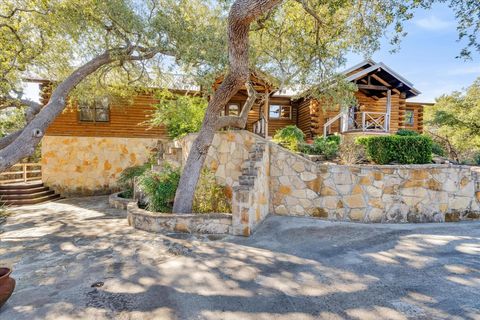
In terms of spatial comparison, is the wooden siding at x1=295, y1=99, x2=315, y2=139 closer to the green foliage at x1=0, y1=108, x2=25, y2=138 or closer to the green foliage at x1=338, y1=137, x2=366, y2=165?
the green foliage at x1=338, y1=137, x2=366, y2=165

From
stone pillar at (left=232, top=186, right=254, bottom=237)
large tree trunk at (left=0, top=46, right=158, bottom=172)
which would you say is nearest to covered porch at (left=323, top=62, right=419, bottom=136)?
stone pillar at (left=232, top=186, right=254, bottom=237)

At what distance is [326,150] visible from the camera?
7.86m

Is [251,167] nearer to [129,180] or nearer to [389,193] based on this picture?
[389,193]

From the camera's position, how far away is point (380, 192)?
6.17 m

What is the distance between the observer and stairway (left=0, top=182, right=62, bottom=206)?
Result: 10.4 meters

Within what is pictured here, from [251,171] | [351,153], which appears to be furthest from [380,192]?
[251,171]

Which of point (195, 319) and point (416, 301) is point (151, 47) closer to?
point (195, 319)

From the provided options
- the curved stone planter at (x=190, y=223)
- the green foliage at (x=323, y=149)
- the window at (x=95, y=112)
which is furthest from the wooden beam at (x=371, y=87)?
the window at (x=95, y=112)

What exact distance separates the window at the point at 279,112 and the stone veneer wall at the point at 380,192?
9.32 m

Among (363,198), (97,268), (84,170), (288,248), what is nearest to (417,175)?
(363,198)

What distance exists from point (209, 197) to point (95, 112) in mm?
10262

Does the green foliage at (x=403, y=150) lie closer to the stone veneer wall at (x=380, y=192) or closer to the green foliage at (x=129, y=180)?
the stone veneer wall at (x=380, y=192)

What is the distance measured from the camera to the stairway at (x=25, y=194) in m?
10.4

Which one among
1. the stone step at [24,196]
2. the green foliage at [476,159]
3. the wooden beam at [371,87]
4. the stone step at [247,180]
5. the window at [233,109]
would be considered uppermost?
the wooden beam at [371,87]
